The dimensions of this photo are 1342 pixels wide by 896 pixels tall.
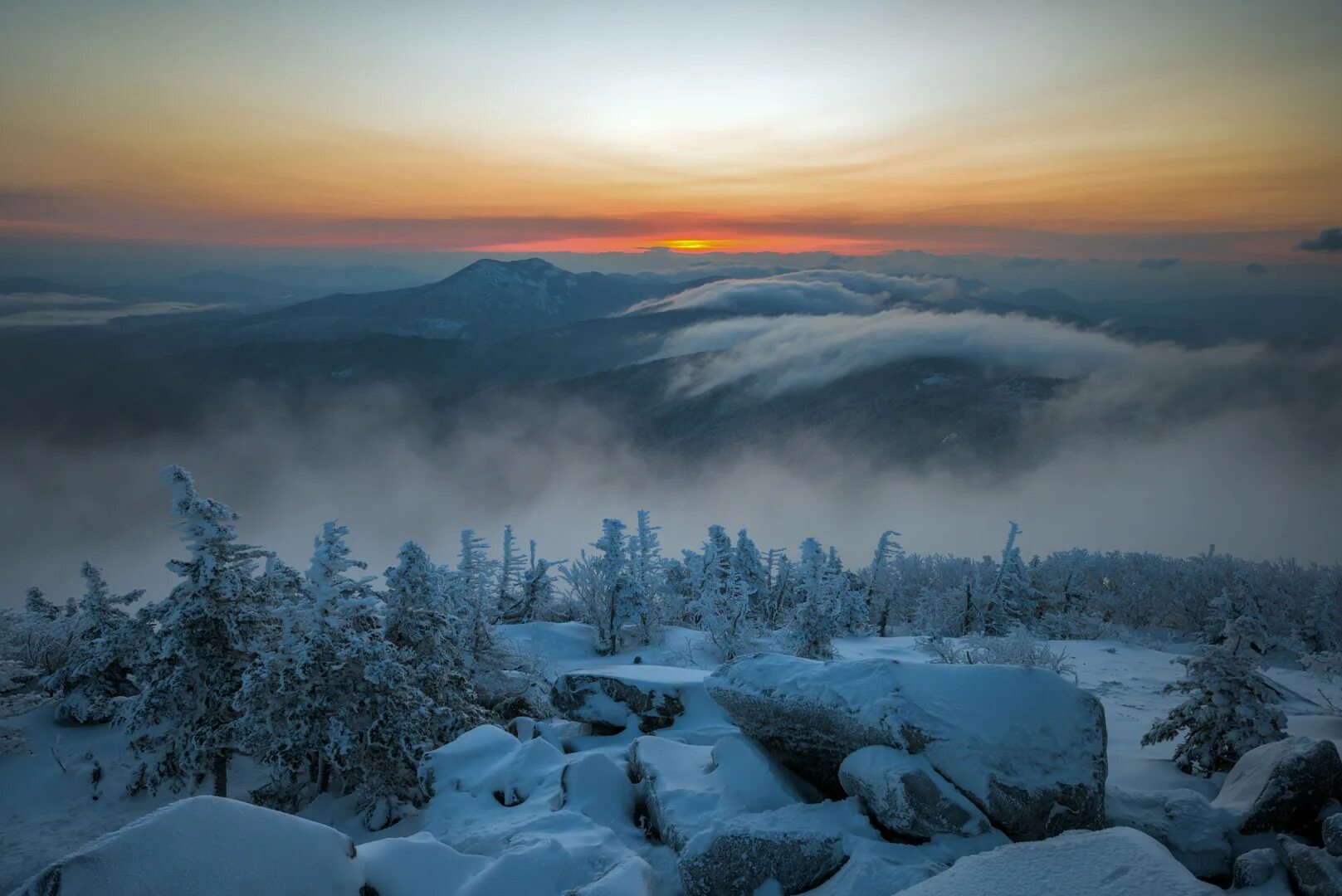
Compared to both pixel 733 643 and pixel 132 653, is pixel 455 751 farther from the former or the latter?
pixel 733 643

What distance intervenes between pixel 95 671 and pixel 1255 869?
30435 millimetres

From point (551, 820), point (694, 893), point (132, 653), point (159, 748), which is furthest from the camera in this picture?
point (132, 653)

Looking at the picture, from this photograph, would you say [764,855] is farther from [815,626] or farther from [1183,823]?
[815,626]

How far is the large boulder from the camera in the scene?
909 cm

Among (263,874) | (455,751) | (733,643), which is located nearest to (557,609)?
(733,643)

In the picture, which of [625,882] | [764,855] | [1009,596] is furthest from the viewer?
[1009,596]

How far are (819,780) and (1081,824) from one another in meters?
3.90

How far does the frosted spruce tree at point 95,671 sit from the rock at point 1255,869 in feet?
91.7

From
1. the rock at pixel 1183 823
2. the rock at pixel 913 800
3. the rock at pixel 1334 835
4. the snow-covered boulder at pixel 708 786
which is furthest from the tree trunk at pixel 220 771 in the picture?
the rock at pixel 1334 835

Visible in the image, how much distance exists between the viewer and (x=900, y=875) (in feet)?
26.6

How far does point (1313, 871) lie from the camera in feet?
24.0

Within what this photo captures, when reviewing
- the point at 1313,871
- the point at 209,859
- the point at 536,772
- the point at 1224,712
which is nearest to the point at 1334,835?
the point at 1313,871

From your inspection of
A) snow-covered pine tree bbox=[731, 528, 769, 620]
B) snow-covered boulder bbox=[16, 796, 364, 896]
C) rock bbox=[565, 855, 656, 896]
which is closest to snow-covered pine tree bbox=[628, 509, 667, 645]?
snow-covered pine tree bbox=[731, 528, 769, 620]

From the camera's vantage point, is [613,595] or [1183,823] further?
[613,595]
